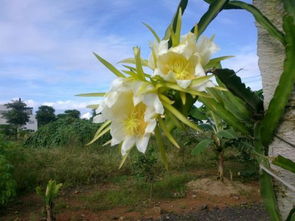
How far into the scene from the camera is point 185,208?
12.0 ft

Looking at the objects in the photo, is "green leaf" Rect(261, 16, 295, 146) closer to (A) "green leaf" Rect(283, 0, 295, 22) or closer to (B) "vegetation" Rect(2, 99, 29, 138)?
(A) "green leaf" Rect(283, 0, 295, 22)

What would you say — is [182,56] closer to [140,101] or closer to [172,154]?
[140,101]

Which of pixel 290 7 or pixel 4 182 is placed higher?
pixel 290 7

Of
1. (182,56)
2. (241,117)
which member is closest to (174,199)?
(241,117)

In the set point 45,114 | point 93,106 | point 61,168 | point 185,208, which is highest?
point 45,114

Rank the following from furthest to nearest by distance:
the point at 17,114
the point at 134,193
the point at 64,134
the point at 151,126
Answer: the point at 17,114 < the point at 64,134 < the point at 134,193 < the point at 151,126

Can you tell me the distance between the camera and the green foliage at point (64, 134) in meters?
7.26

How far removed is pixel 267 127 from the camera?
68 centimetres

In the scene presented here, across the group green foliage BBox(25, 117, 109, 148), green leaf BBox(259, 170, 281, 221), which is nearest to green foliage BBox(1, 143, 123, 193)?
green foliage BBox(25, 117, 109, 148)

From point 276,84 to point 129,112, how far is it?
36 centimetres

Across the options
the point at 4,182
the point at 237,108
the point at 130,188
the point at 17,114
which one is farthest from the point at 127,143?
the point at 17,114

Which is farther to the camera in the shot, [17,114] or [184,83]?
[17,114]

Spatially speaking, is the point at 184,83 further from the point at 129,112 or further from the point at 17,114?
the point at 17,114

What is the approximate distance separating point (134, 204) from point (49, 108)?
73.8 feet
